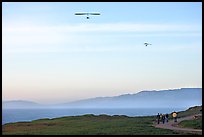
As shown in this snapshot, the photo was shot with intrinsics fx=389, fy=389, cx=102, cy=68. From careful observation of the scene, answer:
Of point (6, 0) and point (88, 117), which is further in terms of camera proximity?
point (88, 117)

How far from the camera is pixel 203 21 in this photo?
11.0 meters

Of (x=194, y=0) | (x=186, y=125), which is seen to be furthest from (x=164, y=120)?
(x=194, y=0)

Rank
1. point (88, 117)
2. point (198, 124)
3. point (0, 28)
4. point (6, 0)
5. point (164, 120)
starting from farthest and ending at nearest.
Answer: point (88, 117)
point (164, 120)
point (198, 124)
point (6, 0)
point (0, 28)

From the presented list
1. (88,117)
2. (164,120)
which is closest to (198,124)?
(164,120)

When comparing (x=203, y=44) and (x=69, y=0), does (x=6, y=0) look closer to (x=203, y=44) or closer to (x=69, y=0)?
(x=69, y=0)

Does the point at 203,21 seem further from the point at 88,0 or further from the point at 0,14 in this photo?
the point at 0,14

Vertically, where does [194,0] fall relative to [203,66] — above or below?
above

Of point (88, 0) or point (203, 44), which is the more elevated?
point (88, 0)

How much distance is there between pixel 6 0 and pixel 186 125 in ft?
90.8

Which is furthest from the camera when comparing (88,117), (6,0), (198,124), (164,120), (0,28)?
(88,117)

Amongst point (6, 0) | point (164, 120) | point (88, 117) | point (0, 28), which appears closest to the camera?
point (0, 28)

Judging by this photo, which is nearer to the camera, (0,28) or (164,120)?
(0,28)

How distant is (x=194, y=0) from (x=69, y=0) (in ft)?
12.8

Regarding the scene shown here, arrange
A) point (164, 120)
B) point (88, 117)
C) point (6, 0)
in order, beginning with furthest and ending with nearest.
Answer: point (88, 117)
point (164, 120)
point (6, 0)
